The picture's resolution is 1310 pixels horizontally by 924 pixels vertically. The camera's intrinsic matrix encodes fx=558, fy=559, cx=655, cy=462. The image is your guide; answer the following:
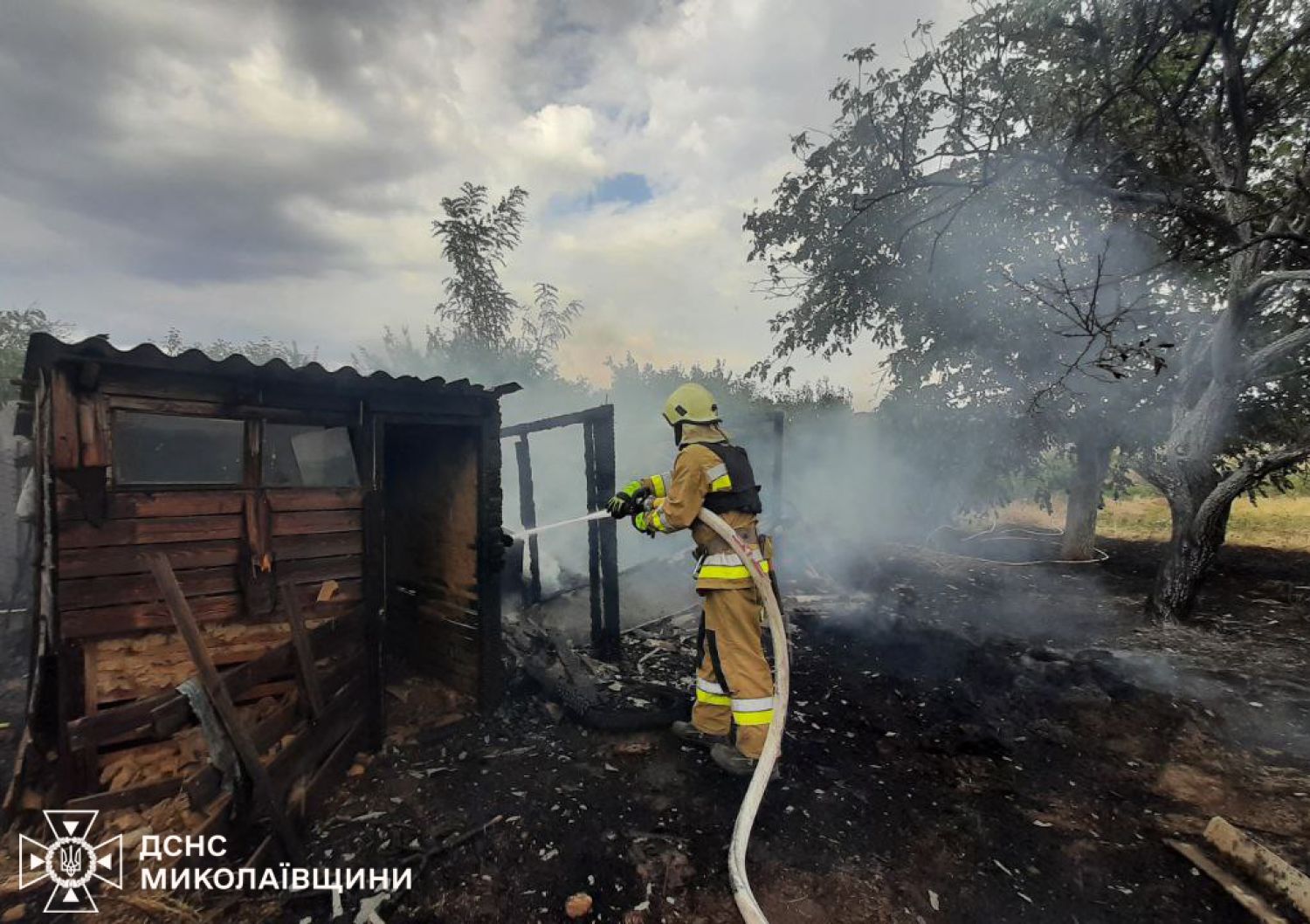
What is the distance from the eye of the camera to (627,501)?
15.8ft

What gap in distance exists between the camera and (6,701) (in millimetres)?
5797

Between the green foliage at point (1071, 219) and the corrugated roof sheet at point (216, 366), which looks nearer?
the corrugated roof sheet at point (216, 366)

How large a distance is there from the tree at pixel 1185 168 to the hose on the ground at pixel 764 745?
11.1 ft

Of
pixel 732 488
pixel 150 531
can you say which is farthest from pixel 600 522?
pixel 150 531

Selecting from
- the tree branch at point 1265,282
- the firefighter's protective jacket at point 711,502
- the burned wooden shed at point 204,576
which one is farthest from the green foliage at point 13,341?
the tree branch at point 1265,282

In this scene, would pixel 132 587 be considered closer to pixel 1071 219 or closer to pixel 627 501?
pixel 627 501

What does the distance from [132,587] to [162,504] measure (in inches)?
21.1

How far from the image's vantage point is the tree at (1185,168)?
546 centimetres

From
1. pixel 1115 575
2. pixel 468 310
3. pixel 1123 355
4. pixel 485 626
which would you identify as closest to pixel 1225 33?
pixel 1123 355

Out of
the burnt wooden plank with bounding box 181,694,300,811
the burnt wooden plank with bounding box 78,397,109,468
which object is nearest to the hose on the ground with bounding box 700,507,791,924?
the burnt wooden plank with bounding box 181,694,300,811

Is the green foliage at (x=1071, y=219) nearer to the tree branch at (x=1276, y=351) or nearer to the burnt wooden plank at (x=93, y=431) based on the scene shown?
the tree branch at (x=1276, y=351)

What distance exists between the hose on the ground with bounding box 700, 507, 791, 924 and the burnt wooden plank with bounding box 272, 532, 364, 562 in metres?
2.81

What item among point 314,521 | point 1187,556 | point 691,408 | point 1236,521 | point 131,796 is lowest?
point 131,796

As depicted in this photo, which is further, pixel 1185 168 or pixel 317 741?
pixel 1185 168
